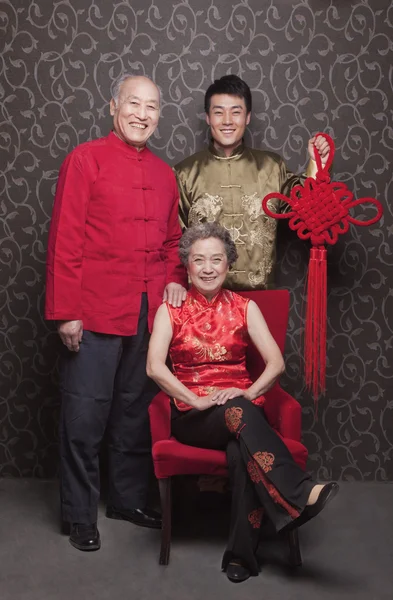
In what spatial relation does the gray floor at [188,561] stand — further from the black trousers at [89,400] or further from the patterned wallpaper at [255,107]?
the patterned wallpaper at [255,107]

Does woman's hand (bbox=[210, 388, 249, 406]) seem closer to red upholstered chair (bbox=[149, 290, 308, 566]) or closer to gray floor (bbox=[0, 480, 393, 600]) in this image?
red upholstered chair (bbox=[149, 290, 308, 566])

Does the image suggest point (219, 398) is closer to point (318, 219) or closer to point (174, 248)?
point (174, 248)

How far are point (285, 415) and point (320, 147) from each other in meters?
1.08

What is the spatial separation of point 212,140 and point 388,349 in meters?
1.20

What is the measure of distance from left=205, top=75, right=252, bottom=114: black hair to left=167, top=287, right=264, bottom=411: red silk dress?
0.86 meters

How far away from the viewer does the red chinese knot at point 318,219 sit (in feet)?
9.86

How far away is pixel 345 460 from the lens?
348 cm

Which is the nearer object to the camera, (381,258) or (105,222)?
(105,222)

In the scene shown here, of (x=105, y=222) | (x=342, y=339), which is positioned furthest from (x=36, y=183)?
(x=342, y=339)

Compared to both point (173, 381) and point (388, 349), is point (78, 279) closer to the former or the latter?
point (173, 381)

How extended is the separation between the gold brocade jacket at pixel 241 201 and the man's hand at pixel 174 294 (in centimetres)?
33

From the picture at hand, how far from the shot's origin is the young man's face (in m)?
Answer: 3.06

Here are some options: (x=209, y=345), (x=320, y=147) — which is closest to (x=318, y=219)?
(x=320, y=147)

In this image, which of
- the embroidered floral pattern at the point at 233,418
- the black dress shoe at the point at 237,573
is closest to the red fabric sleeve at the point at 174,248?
the embroidered floral pattern at the point at 233,418
